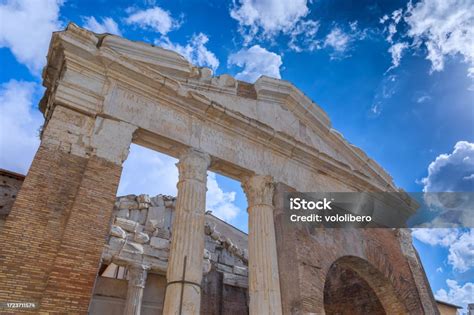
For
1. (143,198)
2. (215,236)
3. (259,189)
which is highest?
(143,198)

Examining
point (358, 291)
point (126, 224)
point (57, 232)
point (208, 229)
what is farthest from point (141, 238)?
point (358, 291)

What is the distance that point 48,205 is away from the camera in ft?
16.7

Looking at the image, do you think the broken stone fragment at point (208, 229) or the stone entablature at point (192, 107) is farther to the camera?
the broken stone fragment at point (208, 229)

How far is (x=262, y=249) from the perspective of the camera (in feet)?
23.0

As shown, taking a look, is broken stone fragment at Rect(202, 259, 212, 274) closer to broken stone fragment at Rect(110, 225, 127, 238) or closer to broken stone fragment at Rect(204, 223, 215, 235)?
broken stone fragment at Rect(204, 223, 215, 235)

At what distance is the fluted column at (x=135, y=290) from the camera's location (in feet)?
35.3

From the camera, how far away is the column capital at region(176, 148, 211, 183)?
691cm

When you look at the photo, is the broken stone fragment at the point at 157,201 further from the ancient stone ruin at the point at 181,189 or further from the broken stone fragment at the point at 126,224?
the broken stone fragment at the point at 126,224

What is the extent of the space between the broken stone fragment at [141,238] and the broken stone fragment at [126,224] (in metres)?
0.23

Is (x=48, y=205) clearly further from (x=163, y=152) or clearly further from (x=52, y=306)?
(x=163, y=152)

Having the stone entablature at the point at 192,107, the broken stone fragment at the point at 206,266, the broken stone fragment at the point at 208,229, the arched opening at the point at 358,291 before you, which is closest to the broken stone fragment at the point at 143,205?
the broken stone fragment at the point at 208,229

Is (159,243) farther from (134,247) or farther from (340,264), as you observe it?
(340,264)

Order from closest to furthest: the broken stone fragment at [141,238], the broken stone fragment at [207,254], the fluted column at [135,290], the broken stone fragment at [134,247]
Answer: the fluted column at [135,290]
the broken stone fragment at [134,247]
the broken stone fragment at [141,238]
the broken stone fragment at [207,254]

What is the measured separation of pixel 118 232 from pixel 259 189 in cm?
583
